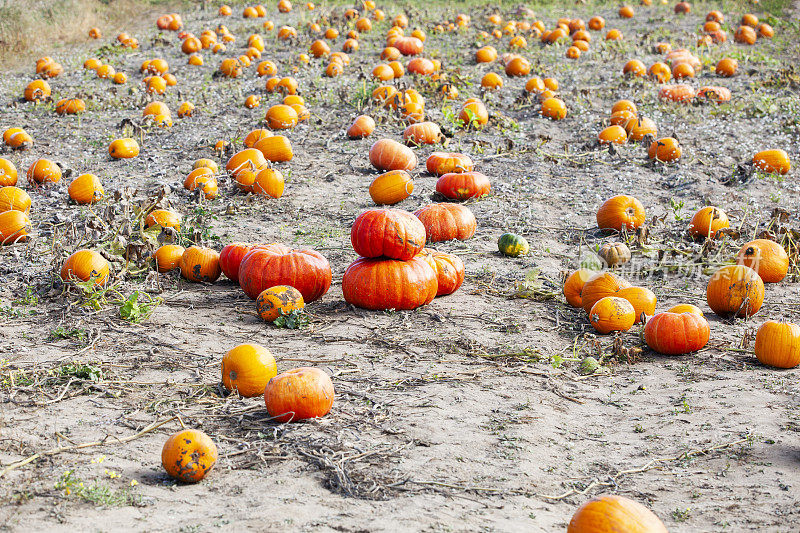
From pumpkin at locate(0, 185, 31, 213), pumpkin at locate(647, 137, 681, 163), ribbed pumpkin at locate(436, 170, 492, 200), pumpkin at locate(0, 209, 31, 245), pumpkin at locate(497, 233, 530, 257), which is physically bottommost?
pumpkin at locate(0, 209, 31, 245)

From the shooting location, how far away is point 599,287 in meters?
5.73

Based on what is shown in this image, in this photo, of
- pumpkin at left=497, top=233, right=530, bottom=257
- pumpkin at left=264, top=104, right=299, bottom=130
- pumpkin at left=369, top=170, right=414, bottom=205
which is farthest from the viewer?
pumpkin at left=264, top=104, right=299, bottom=130

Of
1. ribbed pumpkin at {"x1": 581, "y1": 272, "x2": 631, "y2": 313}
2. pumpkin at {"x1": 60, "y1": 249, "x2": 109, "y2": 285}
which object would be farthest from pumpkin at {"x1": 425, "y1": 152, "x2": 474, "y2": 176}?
pumpkin at {"x1": 60, "y1": 249, "x2": 109, "y2": 285}

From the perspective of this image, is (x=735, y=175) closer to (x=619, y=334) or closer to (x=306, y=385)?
(x=619, y=334)

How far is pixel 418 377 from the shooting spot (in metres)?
4.68

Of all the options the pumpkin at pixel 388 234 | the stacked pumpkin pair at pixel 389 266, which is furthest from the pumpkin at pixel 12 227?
the pumpkin at pixel 388 234

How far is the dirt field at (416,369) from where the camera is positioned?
334cm

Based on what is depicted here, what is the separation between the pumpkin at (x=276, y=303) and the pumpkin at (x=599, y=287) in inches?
80.0

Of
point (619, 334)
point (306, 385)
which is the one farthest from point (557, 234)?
point (306, 385)

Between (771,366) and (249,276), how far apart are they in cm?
356

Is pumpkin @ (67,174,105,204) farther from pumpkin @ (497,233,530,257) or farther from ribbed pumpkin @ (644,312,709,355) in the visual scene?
ribbed pumpkin @ (644,312,709,355)

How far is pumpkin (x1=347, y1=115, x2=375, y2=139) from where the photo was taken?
1009 cm

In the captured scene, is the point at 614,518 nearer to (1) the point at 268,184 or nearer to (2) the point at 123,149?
(1) the point at 268,184

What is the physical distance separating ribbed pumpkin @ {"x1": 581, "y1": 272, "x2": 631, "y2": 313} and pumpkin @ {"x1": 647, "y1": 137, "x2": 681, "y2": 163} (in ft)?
13.1
